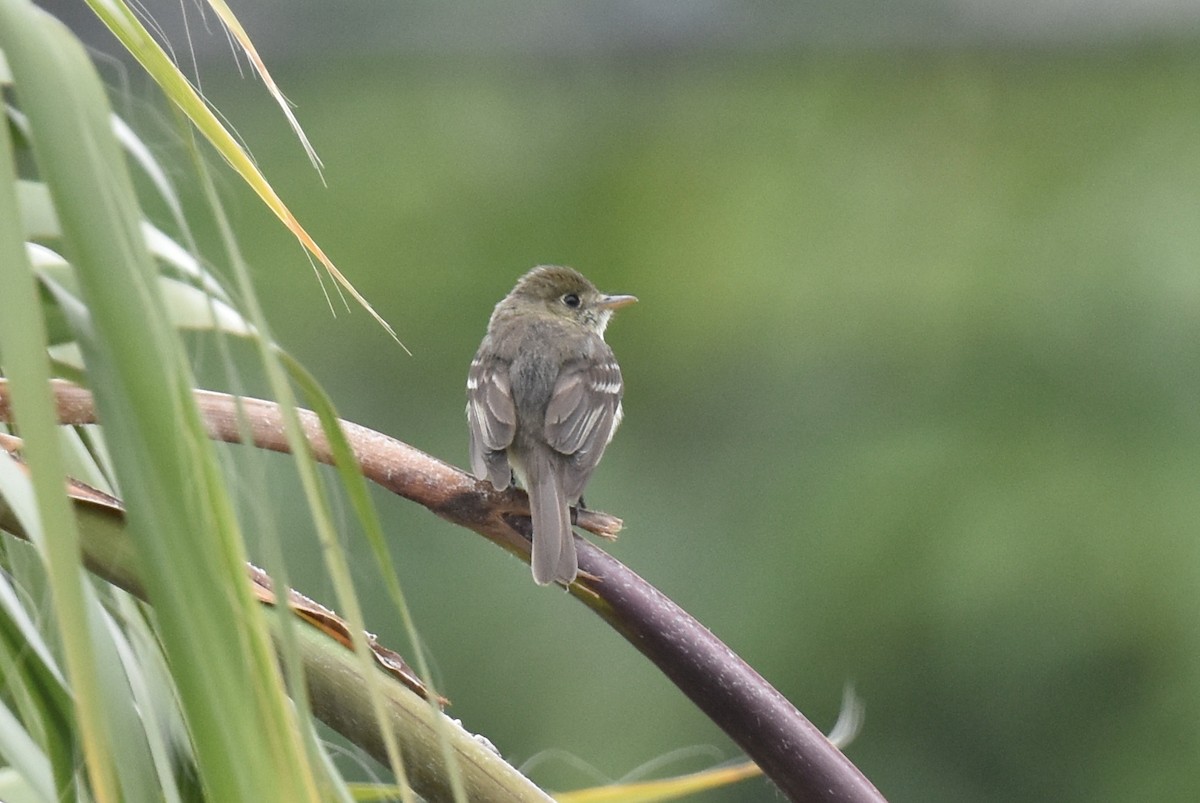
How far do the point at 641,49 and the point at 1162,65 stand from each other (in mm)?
3139

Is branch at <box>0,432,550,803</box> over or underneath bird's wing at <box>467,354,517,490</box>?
over

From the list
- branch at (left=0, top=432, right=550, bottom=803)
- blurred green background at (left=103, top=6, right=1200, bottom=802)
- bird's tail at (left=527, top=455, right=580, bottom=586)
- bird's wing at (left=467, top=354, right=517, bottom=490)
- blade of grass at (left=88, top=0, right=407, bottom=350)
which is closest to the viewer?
blade of grass at (left=88, top=0, right=407, bottom=350)

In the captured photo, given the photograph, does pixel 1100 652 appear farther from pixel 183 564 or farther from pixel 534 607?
pixel 183 564

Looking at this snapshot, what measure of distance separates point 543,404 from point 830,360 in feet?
19.0

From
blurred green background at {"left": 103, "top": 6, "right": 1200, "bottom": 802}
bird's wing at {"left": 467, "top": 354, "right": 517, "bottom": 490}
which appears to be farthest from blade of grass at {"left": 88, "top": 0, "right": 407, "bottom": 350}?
blurred green background at {"left": 103, "top": 6, "right": 1200, "bottom": 802}

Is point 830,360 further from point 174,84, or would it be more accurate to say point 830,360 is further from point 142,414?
point 142,414

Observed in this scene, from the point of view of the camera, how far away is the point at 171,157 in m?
1.14

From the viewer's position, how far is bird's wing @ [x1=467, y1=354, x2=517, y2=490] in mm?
3184

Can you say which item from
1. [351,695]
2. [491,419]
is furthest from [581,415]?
[351,695]

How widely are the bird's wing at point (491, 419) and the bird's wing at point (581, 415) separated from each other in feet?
0.34

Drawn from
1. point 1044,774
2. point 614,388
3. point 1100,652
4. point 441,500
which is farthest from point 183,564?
point 1044,774

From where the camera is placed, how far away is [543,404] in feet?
11.8

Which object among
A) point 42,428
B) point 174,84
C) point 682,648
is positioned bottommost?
point 682,648

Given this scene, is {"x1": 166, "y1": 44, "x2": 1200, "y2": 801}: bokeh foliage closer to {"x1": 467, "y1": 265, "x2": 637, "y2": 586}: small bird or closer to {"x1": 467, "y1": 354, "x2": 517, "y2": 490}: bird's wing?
{"x1": 467, "y1": 265, "x2": 637, "y2": 586}: small bird
